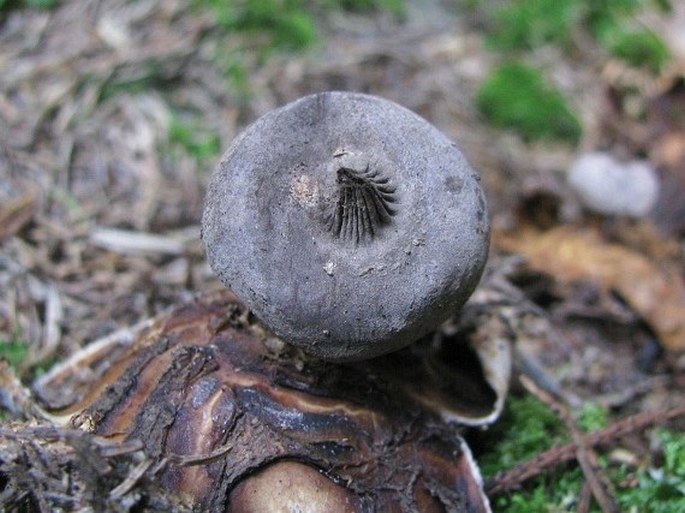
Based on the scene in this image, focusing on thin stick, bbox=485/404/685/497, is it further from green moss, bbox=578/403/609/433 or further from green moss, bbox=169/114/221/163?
green moss, bbox=169/114/221/163

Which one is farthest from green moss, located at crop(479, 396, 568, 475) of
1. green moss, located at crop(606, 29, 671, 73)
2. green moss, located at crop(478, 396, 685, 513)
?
green moss, located at crop(606, 29, 671, 73)

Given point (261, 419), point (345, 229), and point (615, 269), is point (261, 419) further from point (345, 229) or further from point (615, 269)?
point (615, 269)

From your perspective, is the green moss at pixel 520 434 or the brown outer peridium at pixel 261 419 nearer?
the brown outer peridium at pixel 261 419

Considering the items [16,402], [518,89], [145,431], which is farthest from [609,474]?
[518,89]

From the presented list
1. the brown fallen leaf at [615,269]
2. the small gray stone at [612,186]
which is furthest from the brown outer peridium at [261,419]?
the small gray stone at [612,186]

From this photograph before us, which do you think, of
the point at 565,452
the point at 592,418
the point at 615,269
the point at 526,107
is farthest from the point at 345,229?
the point at 526,107

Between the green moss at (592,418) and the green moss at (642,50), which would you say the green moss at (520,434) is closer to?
the green moss at (592,418)

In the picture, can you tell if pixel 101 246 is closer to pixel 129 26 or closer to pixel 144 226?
pixel 144 226
